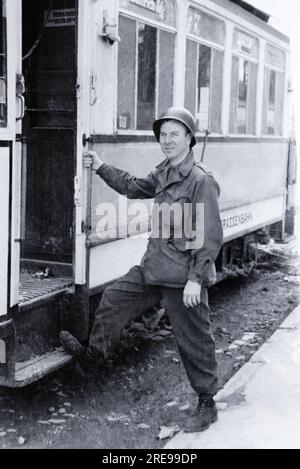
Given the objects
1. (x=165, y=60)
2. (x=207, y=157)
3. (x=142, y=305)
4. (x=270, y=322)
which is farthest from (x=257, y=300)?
(x=142, y=305)

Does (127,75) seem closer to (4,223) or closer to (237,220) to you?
(4,223)

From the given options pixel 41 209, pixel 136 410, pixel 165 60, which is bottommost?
pixel 136 410

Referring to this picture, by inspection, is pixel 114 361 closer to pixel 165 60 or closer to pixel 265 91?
pixel 165 60

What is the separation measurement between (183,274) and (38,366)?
1.09 meters

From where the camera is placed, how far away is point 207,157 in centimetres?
729

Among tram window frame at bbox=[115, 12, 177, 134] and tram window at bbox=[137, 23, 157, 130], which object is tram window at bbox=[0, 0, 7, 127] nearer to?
tram window frame at bbox=[115, 12, 177, 134]

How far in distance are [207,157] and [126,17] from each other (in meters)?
2.12

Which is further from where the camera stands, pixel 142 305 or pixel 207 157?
pixel 207 157

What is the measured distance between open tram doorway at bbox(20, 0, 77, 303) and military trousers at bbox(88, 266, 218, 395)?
29.8 inches

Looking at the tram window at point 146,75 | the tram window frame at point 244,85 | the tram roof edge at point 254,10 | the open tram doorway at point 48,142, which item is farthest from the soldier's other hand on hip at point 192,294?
the tram roof edge at point 254,10

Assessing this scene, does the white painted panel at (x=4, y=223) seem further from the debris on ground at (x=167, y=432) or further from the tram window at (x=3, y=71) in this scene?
the debris on ground at (x=167, y=432)

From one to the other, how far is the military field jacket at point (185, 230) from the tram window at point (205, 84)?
239 cm

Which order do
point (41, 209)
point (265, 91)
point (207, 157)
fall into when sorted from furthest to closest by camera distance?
point (265, 91) → point (207, 157) → point (41, 209)

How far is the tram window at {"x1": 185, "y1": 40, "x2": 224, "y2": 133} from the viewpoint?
6.87 m
